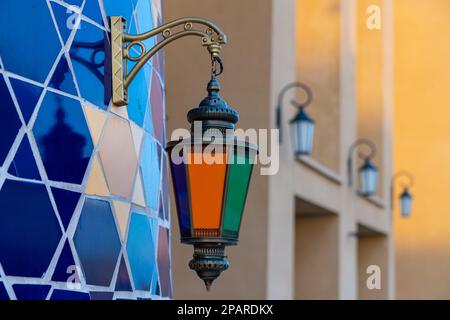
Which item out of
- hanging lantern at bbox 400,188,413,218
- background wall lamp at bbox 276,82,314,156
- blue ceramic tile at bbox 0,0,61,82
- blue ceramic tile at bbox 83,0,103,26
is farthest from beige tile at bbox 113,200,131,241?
hanging lantern at bbox 400,188,413,218

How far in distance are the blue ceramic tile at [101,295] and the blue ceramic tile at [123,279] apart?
10cm

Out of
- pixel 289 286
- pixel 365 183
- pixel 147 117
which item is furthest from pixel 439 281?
pixel 147 117

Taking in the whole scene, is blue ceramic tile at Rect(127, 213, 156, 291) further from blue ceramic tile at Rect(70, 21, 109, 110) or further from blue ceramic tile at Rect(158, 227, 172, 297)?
blue ceramic tile at Rect(70, 21, 109, 110)

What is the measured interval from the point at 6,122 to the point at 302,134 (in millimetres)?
7155

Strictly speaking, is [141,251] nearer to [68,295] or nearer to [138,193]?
[138,193]

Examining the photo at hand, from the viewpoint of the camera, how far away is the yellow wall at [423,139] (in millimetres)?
20172

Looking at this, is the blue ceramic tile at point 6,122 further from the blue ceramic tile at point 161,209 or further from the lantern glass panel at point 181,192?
the blue ceramic tile at point 161,209

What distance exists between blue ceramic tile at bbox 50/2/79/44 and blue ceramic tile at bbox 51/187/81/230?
81 centimetres

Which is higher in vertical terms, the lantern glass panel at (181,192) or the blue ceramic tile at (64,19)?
the blue ceramic tile at (64,19)

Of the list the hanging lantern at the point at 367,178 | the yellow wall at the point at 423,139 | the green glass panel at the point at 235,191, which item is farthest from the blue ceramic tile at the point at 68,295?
the yellow wall at the point at 423,139

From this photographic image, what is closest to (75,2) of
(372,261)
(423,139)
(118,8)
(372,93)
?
(118,8)

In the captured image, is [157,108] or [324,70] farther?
[324,70]

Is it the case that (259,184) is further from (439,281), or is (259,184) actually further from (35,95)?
(439,281)

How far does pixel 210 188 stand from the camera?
4973 mm
